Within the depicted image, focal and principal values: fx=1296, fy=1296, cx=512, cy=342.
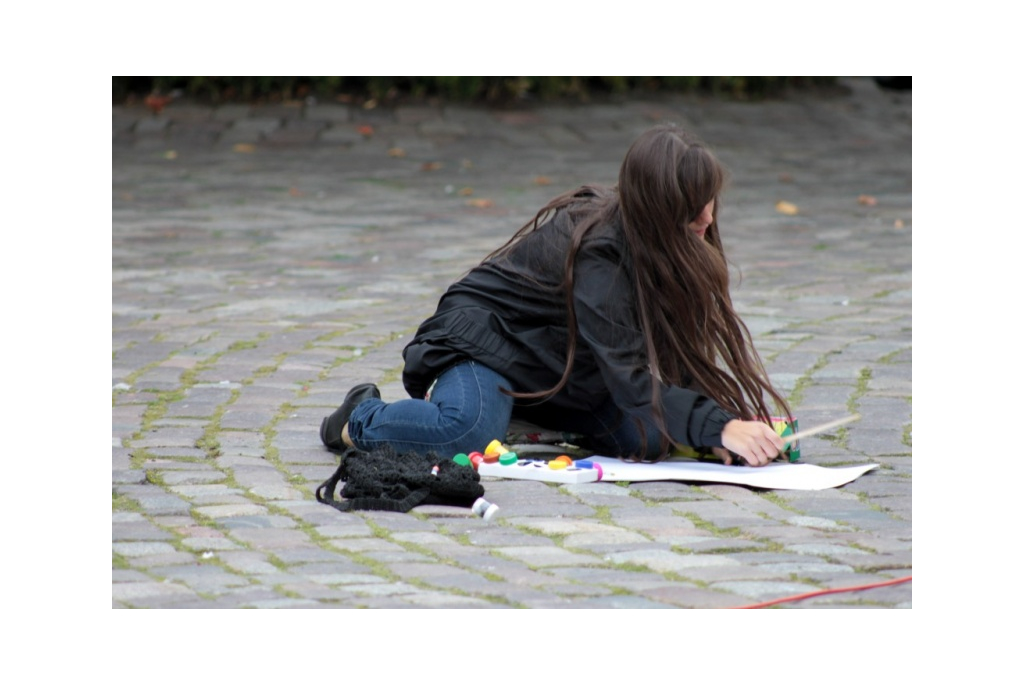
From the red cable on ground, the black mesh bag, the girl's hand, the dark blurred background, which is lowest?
the red cable on ground

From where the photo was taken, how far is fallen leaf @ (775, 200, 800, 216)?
814cm

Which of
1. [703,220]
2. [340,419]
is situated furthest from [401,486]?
[703,220]

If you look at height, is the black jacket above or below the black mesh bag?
above

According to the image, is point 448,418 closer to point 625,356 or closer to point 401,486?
point 401,486

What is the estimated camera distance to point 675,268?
3498 millimetres

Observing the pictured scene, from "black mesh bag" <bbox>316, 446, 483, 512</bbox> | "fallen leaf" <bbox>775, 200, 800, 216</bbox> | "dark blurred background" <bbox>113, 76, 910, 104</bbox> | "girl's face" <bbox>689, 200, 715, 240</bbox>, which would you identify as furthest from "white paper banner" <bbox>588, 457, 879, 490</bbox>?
"dark blurred background" <bbox>113, 76, 910, 104</bbox>

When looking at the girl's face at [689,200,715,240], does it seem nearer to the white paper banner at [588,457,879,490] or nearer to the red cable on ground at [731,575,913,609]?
the white paper banner at [588,457,879,490]

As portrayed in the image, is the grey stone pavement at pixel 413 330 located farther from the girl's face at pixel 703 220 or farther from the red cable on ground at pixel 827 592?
the girl's face at pixel 703 220

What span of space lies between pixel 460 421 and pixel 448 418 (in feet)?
0.12

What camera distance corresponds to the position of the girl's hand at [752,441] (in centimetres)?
349

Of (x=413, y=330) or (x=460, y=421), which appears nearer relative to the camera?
(x=460, y=421)

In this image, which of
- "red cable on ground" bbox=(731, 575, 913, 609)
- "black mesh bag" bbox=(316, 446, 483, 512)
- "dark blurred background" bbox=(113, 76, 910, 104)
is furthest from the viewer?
"dark blurred background" bbox=(113, 76, 910, 104)

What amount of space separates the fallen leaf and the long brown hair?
15.1 feet

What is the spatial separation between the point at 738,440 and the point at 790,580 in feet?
Result: 2.35
